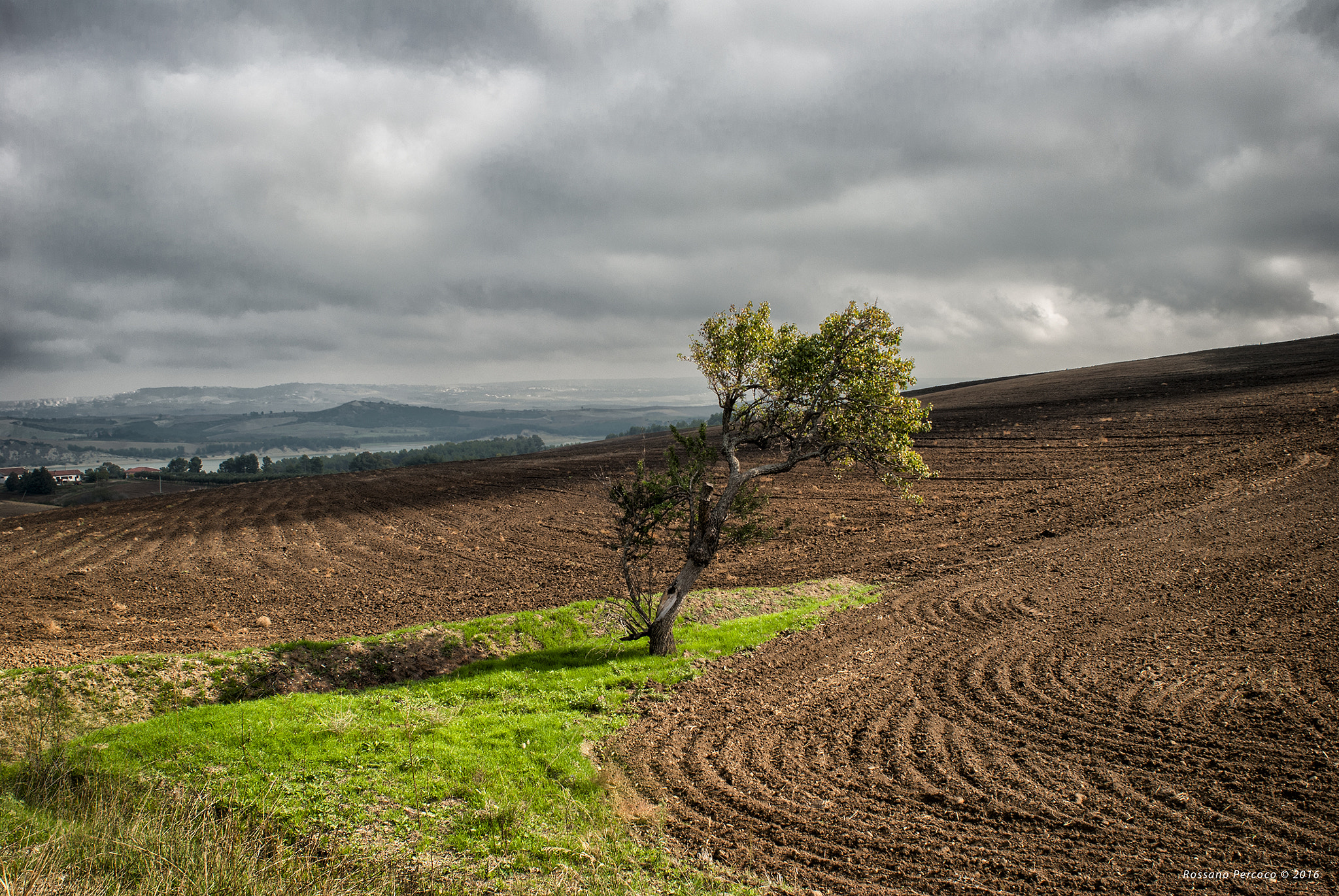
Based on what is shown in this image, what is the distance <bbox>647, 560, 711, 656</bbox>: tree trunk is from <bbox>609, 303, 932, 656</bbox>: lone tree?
1.0 inches

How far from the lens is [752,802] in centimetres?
997

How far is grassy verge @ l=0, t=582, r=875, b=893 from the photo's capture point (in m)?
8.27

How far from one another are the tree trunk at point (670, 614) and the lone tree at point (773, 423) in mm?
25

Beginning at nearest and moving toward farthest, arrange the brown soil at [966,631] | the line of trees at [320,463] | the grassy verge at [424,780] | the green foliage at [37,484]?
the grassy verge at [424,780]
the brown soil at [966,631]
the green foliage at [37,484]
the line of trees at [320,463]

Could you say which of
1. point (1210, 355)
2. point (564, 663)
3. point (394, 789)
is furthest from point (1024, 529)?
point (1210, 355)

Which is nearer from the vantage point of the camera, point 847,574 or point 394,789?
point 394,789

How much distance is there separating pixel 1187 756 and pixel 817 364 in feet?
33.9

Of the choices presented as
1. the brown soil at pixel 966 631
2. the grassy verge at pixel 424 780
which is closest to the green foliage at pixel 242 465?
the brown soil at pixel 966 631

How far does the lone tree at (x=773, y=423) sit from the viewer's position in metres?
15.7

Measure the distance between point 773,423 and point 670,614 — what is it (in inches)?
231

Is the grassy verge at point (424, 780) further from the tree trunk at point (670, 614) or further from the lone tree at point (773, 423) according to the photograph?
the lone tree at point (773, 423)

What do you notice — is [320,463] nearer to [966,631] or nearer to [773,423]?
[773,423]

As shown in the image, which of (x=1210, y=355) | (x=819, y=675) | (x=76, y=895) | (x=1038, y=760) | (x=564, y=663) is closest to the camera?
(x=76, y=895)

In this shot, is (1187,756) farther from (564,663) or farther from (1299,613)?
(564,663)
